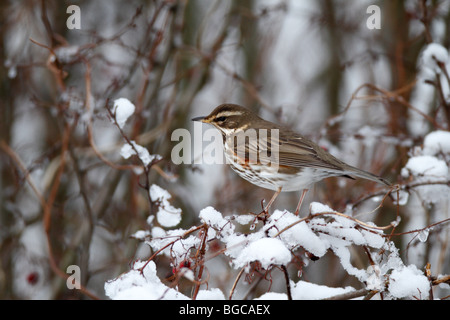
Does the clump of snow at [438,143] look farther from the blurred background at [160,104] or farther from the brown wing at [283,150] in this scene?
the brown wing at [283,150]

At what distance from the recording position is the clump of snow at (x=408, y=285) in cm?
219

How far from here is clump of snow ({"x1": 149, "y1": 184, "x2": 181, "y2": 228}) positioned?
313 centimetres

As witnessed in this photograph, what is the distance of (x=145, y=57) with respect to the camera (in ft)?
15.9

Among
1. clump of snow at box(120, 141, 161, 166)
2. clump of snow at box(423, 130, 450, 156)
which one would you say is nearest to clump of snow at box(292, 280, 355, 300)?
clump of snow at box(120, 141, 161, 166)

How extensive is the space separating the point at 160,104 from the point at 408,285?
5073 millimetres

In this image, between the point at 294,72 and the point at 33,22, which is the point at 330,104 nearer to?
the point at 294,72

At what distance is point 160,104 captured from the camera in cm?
679

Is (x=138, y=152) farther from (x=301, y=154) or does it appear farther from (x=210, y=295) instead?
(x=301, y=154)

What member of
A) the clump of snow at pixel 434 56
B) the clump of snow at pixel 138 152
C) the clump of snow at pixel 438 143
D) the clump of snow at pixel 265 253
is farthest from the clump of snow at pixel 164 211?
the clump of snow at pixel 434 56

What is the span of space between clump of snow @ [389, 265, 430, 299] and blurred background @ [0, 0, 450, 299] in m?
1.71

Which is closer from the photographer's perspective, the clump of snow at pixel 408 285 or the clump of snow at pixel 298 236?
the clump of snow at pixel 408 285

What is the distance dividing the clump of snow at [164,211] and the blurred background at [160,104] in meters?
0.27
